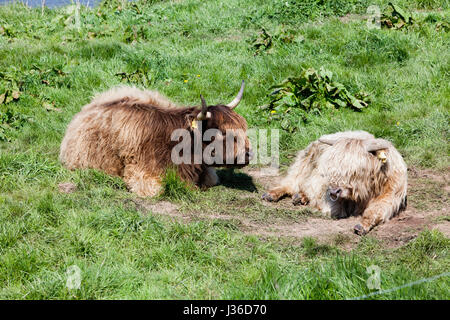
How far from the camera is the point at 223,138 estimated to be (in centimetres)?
682

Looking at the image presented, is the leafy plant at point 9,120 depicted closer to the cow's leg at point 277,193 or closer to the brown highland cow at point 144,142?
the brown highland cow at point 144,142

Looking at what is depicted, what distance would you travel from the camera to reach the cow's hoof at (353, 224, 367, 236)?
224 inches

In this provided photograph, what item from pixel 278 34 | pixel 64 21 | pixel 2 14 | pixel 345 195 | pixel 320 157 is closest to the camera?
pixel 345 195

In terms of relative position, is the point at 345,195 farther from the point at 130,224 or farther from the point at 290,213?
the point at 130,224

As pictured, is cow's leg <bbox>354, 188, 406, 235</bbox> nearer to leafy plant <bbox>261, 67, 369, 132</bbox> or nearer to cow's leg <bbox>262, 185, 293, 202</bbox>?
cow's leg <bbox>262, 185, 293, 202</bbox>

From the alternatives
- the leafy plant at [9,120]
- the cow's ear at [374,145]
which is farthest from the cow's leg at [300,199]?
the leafy plant at [9,120]

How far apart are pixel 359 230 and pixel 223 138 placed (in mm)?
2068

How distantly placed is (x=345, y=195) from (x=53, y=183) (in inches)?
136

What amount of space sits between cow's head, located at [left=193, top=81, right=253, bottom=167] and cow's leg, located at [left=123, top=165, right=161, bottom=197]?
74 cm

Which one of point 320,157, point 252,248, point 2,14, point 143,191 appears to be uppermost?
point 2,14

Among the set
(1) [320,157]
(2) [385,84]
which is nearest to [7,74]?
(1) [320,157]

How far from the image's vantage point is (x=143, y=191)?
6711mm

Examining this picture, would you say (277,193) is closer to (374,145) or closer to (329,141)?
(329,141)

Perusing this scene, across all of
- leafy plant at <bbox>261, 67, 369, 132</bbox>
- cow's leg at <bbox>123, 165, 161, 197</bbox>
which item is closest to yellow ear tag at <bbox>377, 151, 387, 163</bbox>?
cow's leg at <bbox>123, 165, 161, 197</bbox>
